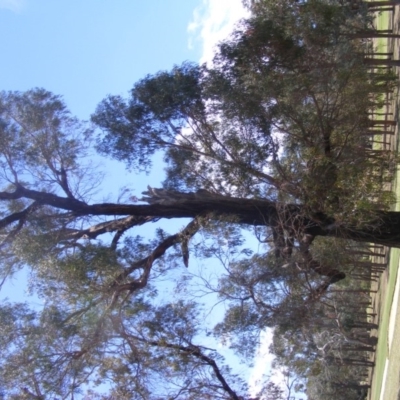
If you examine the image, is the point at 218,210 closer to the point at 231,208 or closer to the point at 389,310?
the point at 231,208

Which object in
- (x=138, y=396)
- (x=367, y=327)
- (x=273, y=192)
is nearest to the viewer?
(x=138, y=396)

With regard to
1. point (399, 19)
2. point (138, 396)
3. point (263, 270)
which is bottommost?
point (138, 396)

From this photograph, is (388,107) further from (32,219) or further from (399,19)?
(32,219)

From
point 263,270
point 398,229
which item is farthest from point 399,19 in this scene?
point 263,270

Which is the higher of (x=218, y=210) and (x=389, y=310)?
(x=389, y=310)

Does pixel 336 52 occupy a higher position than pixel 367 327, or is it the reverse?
pixel 336 52

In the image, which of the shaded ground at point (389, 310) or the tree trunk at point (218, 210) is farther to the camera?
the shaded ground at point (389, 310)

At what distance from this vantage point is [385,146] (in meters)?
23.6

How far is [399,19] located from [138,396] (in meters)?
15.9

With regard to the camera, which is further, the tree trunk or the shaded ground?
the shaded ground

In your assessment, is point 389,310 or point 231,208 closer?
point 231,208

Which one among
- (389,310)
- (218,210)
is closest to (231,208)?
(218,210)

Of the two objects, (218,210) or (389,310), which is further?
(389,310)

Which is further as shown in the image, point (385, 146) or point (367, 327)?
point (367, 327)
